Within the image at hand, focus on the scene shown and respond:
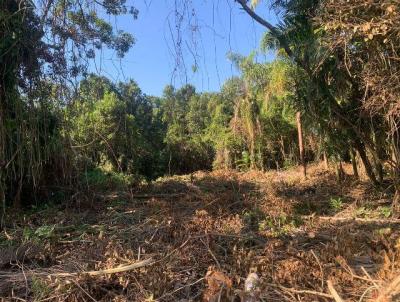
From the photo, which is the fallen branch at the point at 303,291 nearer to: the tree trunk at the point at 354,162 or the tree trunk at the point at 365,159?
the tree trunk at the point at 365,159

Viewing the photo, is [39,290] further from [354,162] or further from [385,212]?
[354,162]

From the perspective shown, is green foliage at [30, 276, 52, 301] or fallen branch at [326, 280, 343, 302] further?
green foliage at [30, 276, 52, 301]

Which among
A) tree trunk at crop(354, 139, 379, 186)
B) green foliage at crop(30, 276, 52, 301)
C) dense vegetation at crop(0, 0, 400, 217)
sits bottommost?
green foliage at crop(30, 276, 52, 301)

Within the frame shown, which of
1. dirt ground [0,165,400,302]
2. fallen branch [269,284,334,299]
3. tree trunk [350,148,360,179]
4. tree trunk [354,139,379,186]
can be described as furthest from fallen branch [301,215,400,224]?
fallen branch [269,284,334,299]

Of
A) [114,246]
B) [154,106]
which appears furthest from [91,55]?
[154,106]

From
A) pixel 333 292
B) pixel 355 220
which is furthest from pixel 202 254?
pixel 355 220

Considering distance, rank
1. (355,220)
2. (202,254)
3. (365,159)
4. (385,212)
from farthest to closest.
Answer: (365,159) → (385,212) → (355,220) → (202,254)

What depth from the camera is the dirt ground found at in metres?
3.25

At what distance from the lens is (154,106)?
78.4 ft

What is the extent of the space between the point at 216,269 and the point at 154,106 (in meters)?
20.8

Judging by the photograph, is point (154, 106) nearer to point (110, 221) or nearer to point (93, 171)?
point (93, 171)

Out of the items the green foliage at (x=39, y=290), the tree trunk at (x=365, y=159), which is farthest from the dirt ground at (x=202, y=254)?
the tree trunk at (x=365, y=159)

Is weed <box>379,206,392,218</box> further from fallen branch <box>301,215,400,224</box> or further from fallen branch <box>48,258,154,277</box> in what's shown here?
fallen branch <box>48,258,154,277</box>

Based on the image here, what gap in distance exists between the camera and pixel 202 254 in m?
3.87
